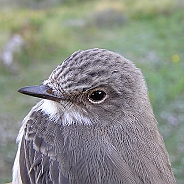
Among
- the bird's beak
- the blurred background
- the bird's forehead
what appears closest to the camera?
the bird's forehead

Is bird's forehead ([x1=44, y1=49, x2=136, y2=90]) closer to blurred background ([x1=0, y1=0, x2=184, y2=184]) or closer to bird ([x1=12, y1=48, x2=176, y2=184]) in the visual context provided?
bird ([x1=12, y1=48, x2=176, y2=184])

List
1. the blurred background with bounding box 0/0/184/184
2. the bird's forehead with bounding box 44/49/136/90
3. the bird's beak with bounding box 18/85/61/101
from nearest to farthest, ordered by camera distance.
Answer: the bird's forehead with bounding box 44/49/136/90
the bird's beak with bounding box 18/85/61/101
the blurred background with bounding box 0/0/184/184

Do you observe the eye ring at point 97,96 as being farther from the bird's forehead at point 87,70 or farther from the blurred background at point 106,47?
the blurred background at point 106,47

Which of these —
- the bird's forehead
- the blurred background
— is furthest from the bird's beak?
the blurred background

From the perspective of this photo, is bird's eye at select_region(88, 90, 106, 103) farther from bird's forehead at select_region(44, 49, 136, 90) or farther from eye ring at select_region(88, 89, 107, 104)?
bird's forehead at select_region(44, 49, 136, 90)

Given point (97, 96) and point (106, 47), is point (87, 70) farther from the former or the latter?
point (106, 47)

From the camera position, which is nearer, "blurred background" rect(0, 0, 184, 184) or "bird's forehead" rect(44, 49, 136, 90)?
"bird's forehead" rect(44, 49, 136, 90)

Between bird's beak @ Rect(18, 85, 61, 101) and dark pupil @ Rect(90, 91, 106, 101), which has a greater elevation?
bird's beak @ Rect(18, 85, 61, 101)
